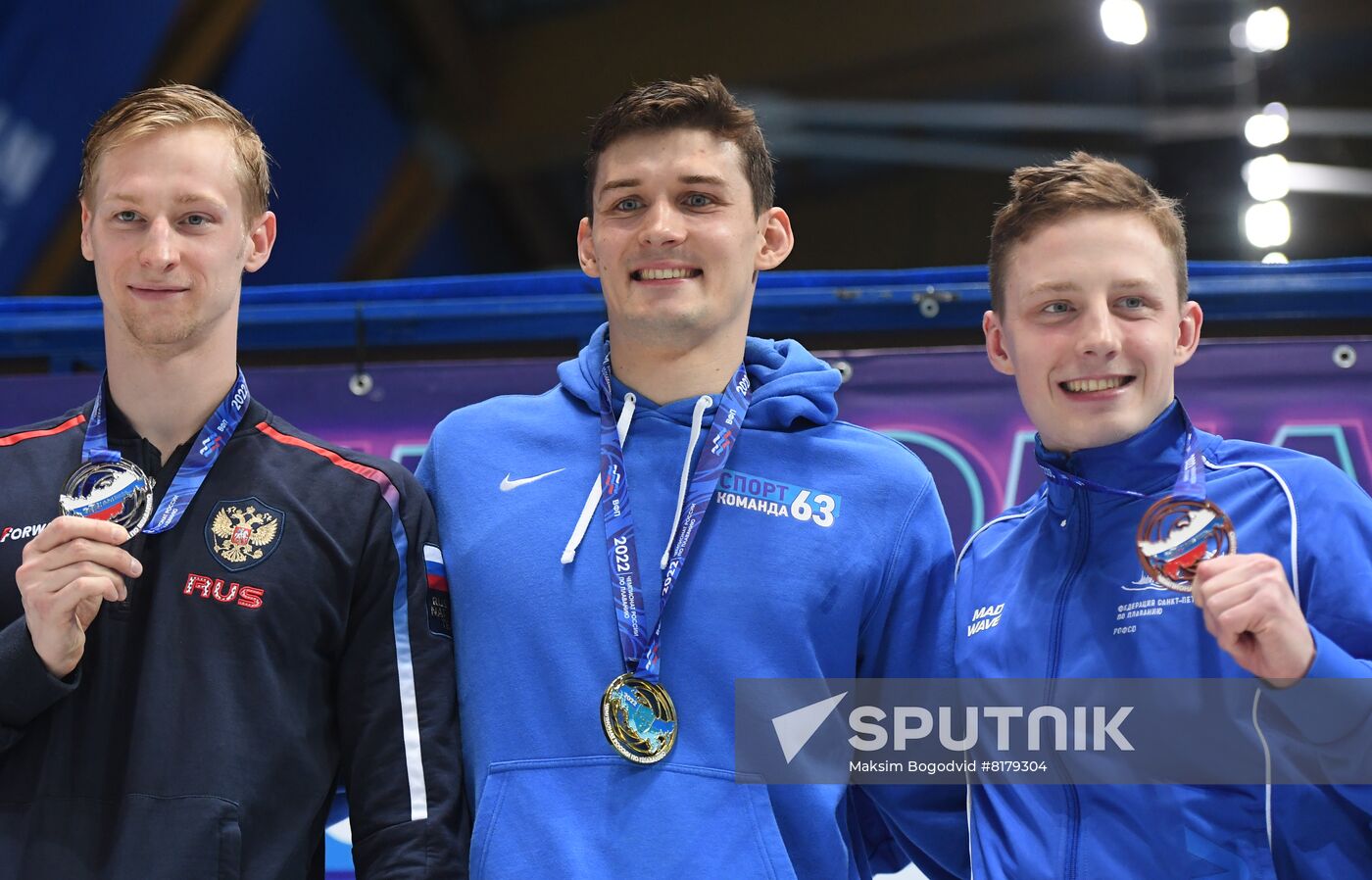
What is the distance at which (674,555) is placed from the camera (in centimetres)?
256

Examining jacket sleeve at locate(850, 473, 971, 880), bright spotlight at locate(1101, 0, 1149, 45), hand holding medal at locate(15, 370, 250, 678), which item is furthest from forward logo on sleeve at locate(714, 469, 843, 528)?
bright spotlight at locate(1101, 0, 1149, 45)

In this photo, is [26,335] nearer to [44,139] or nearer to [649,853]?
[649,853]

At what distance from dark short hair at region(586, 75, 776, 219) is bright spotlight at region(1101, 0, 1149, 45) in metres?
6.71

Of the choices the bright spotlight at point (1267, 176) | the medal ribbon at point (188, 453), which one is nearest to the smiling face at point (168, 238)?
the medal ribbon at point (188, 453)

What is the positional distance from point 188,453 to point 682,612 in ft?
3.13

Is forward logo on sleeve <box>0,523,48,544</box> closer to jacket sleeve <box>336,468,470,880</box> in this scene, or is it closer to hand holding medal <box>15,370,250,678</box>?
hand holding medal <box>15,370,250,678</box>

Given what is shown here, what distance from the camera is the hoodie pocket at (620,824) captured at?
2.36 m

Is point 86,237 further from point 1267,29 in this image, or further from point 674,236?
point 1267,29

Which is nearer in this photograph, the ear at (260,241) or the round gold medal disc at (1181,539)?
the round gold medal disc at (1181,539)

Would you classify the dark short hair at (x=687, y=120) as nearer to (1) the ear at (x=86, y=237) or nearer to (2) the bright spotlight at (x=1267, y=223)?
(1) the ear at (x=86, y=237)

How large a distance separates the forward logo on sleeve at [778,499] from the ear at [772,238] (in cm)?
51

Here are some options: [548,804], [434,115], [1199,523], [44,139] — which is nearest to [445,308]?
[548,804]

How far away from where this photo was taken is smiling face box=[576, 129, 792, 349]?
2.69 meters

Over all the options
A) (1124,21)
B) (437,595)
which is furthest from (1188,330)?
(1124,21)
